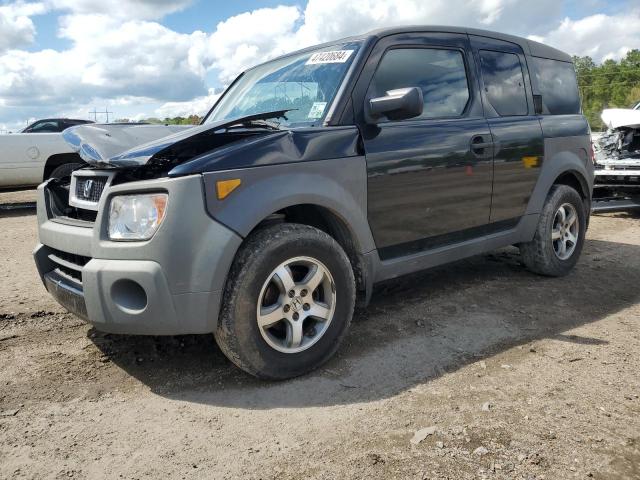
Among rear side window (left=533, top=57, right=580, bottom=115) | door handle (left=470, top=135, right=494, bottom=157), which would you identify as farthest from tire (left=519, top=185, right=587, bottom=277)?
door handle (left=470, top=135, right=494, bottom=157)

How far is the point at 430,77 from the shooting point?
357 cm

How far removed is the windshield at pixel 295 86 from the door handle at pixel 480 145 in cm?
106

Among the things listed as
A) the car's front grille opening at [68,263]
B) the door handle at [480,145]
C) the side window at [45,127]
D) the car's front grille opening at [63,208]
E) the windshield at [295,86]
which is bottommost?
the car's front grille opening at [68,263]

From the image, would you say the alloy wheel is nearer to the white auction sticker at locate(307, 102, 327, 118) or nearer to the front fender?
the front fender

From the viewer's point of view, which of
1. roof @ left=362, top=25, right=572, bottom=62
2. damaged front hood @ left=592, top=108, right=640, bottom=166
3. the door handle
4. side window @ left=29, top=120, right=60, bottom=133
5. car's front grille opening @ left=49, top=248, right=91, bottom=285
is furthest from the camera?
side window @ left=29, top=120, right=60, bottom=133

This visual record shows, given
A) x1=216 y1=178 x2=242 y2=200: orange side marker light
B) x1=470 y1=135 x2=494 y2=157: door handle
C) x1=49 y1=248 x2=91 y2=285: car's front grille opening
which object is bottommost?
x1=49 y1=248 x2=91 y2=285: car's front grille opening

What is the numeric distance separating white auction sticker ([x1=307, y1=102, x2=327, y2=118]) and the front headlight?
3.65 feet

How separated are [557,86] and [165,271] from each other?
3.91 metres

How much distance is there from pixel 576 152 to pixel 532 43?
1032mm

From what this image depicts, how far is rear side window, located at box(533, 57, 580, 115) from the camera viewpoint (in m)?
4.46

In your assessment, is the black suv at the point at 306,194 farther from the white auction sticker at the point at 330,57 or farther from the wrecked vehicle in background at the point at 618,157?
the wrecked vehicle in background at the point at 618,157

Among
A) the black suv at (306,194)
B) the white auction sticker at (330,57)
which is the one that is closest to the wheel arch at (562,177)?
the black suv at (306,194)

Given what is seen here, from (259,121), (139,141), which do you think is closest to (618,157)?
(259,121)

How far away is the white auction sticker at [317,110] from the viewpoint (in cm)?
311
